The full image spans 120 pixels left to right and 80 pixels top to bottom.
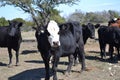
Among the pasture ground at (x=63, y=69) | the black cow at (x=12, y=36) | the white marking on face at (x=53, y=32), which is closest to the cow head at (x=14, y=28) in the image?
the black cow at (x=12, y=36)

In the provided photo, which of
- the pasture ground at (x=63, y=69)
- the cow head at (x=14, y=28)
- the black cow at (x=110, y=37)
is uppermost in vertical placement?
the cow head at (x=14, y=28)

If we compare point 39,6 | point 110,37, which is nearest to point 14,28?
point 110,37

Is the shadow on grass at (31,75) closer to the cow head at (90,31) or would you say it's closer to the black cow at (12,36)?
the black cow at (12,36)

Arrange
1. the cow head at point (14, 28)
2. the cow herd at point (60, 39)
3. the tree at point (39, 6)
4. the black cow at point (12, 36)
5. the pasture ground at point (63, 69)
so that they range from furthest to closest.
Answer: the tree at point (39, 6) < the black cow at point (12, 36) < the cow head at point (14, 28) < the pasture ground at point (63, 69) < the cow herd at point (60, 39)

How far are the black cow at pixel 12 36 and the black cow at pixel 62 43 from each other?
3.10 metres

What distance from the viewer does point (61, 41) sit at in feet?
37.2

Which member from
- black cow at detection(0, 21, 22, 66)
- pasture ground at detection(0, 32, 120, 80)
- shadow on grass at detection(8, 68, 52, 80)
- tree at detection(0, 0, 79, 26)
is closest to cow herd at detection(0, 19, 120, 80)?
black cow at detection(0, 21, 22, 66)

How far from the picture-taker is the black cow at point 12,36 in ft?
48.3

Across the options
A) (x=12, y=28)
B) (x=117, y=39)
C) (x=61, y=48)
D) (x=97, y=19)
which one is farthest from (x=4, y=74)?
(x=97, y=19)

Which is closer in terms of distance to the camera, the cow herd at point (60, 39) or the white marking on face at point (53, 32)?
the white marking on face at point (53, 32)

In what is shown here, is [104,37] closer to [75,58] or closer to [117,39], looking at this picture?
[117,39]

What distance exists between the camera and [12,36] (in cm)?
1478

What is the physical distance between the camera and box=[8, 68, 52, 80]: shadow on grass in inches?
482

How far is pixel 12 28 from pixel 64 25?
324cm
